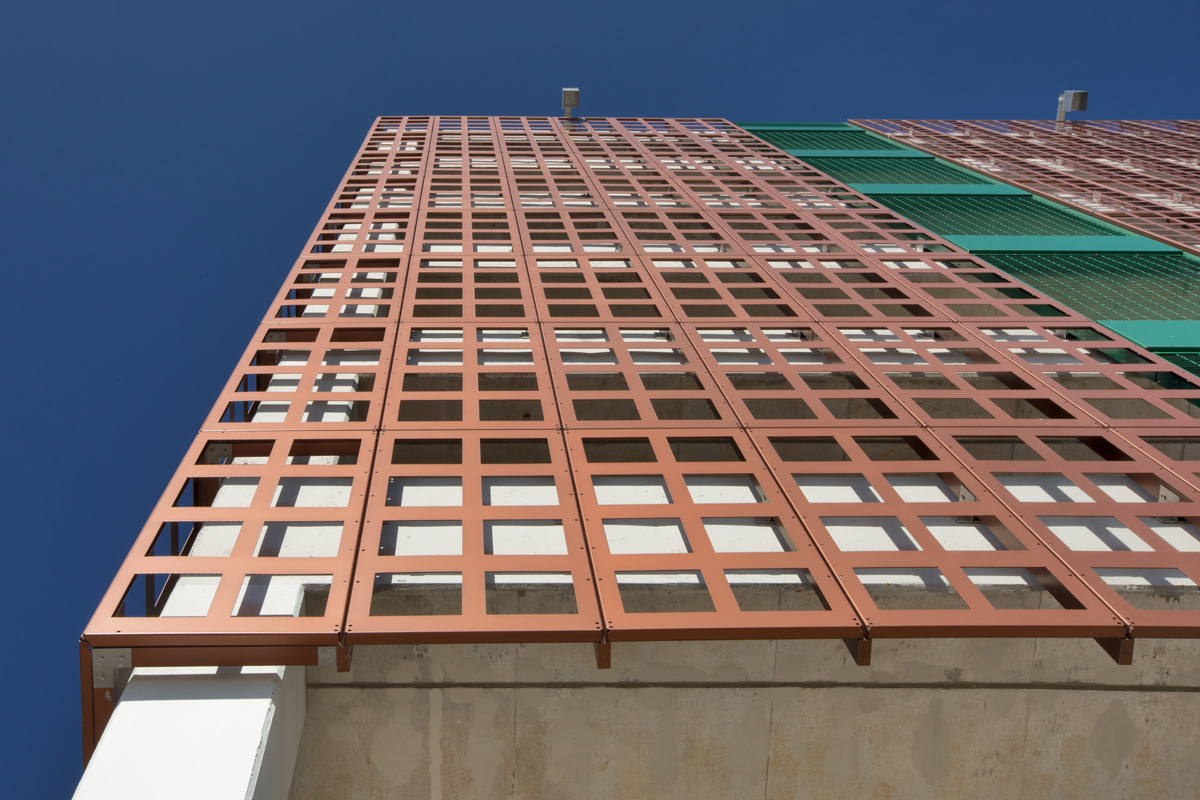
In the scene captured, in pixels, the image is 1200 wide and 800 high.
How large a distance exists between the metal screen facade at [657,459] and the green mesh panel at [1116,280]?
1220 mm

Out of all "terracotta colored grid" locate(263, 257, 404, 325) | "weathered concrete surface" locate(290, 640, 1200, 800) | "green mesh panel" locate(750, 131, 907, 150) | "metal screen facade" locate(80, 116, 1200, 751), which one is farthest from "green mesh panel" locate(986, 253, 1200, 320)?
"terracotta colored grid" locate(263, 257, 404, 325)

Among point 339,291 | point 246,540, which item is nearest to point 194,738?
point 246,540

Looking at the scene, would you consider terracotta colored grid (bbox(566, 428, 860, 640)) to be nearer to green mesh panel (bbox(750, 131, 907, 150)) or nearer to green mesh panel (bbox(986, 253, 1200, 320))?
green mesh panel (bbox(986, 253, 1200, 320))

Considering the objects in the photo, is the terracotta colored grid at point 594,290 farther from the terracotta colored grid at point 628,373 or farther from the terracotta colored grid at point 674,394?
the terracotta colored grid at point 628,373

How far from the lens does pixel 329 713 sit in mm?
8477

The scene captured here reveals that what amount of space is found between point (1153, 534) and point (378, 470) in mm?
7190

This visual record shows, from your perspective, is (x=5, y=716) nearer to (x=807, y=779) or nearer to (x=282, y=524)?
(x=282, y=524)

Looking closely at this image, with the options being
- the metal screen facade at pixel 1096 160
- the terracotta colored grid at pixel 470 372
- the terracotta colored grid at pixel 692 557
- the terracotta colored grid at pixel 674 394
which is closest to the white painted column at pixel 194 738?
the terracotta colored grid at pixel 674 394

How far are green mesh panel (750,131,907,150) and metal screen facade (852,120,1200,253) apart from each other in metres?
0.72

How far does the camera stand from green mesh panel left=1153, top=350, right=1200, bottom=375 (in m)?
13.3

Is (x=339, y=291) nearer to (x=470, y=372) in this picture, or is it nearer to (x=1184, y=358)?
(x=470, y=372)

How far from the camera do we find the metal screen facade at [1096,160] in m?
21.0

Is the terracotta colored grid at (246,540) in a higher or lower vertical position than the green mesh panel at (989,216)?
lower

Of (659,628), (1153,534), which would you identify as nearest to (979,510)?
(1153,534)
